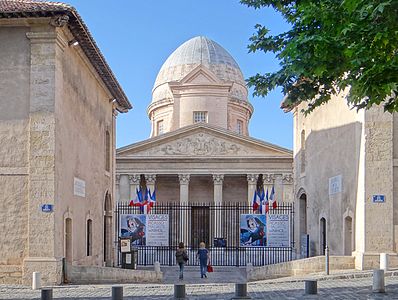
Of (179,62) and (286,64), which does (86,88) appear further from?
(179,62)

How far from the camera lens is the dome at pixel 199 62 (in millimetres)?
54300

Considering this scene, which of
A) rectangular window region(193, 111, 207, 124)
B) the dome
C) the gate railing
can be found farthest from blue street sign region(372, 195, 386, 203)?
the dome

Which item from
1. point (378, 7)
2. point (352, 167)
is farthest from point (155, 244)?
point (378, 7)

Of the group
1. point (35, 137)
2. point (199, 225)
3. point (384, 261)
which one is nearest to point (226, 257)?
point (199, 225)

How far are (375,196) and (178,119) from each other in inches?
1338

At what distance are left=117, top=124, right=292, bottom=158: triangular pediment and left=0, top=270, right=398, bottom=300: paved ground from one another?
84.0 feet

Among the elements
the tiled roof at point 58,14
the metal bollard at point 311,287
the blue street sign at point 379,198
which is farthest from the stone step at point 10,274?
the blue street sign at point 379,198

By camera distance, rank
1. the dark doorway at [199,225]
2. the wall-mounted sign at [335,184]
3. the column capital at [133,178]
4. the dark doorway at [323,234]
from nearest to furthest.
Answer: the wall-mounted sign at [335,184] → the dark doorway at [323,234] → the dark doorway at [199,225] → the column capital at [133,178]

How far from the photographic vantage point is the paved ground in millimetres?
13625

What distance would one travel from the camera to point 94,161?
22.8 meters

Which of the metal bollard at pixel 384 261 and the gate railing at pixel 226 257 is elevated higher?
the metal bollard at pixel 384 261

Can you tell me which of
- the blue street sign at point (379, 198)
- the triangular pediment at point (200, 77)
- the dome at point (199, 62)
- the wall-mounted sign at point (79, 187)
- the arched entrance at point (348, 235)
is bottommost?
the arched entrance at point (348, 235)

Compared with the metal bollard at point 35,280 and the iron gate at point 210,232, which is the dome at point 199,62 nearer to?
the iron gate at point 210,232

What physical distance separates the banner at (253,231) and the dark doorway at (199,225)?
1374 centimetres
